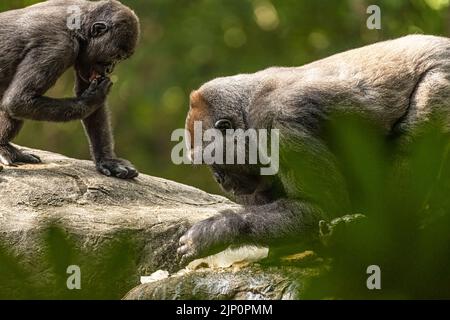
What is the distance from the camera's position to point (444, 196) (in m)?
2.93

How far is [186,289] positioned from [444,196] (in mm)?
1847

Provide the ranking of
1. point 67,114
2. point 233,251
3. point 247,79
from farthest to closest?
point 67,114 < point 247,79 < point 233,251

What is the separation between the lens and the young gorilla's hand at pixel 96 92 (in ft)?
21.7

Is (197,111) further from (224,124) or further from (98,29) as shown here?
(98,29)

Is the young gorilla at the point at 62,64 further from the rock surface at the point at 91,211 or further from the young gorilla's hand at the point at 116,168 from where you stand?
the rock surface at the point at 91,211

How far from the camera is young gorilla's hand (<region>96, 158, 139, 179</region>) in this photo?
6.82 metres

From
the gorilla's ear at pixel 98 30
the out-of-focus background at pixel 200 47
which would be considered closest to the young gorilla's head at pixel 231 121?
the gorilla's ear at pixel 98 30

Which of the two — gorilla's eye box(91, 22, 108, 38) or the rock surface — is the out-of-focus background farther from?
the rock surface

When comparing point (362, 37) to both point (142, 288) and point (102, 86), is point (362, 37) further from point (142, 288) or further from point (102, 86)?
point (142, 288)

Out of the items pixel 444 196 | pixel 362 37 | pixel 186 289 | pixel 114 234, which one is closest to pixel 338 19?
pixel 362 37

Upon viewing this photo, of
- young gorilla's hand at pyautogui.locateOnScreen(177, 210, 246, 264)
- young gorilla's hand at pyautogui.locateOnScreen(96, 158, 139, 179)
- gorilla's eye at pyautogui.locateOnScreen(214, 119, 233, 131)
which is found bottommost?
young gorilla's hand at pyautogui.locateOnScreen(177, 210, 246, 264)

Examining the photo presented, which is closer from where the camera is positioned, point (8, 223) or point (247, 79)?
point (8, 223)

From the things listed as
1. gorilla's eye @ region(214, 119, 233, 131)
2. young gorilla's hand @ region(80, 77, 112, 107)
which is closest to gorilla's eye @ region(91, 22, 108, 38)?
young gorilla's hand @ region(80, 77, 112, 107)

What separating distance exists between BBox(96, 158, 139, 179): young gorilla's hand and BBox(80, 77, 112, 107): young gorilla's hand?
505mm
